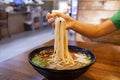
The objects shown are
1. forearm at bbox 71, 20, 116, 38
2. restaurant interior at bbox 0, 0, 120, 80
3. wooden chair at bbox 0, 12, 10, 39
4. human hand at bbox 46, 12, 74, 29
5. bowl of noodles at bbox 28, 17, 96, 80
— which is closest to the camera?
bowl of noodles at bbox 28, 17, 96, 80

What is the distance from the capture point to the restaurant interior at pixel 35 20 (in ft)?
7.02

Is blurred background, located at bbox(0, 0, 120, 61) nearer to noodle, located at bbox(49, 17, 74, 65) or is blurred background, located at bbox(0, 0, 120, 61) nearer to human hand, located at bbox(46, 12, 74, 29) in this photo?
human hand, located at bbox(46, 12, 74, 29)

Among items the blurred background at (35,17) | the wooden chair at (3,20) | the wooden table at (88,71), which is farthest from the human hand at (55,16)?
the wooden chair at (3,20)

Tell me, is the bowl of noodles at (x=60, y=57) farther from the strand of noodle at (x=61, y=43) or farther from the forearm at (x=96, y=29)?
the forearm at (x=96, y=29)

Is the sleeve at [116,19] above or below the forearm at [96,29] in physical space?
above

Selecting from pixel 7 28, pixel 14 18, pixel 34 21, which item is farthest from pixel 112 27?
pixel 34 21

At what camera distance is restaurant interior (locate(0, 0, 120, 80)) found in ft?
7.02

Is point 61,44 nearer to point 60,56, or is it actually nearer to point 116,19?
point 60,56

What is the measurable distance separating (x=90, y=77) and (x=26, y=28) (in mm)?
5466

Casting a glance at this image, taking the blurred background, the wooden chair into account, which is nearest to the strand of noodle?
the blurred background

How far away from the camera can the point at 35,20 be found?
6504 mm

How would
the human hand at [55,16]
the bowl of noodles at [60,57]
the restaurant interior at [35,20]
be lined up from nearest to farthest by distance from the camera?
the bowl of noodles at [60,57] < the human hand at [55,16] < the restaurant interior at [35,20]

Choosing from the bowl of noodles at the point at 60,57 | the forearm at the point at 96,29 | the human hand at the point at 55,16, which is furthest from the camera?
the forearm at the point at 96,29

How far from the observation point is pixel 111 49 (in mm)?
1193
